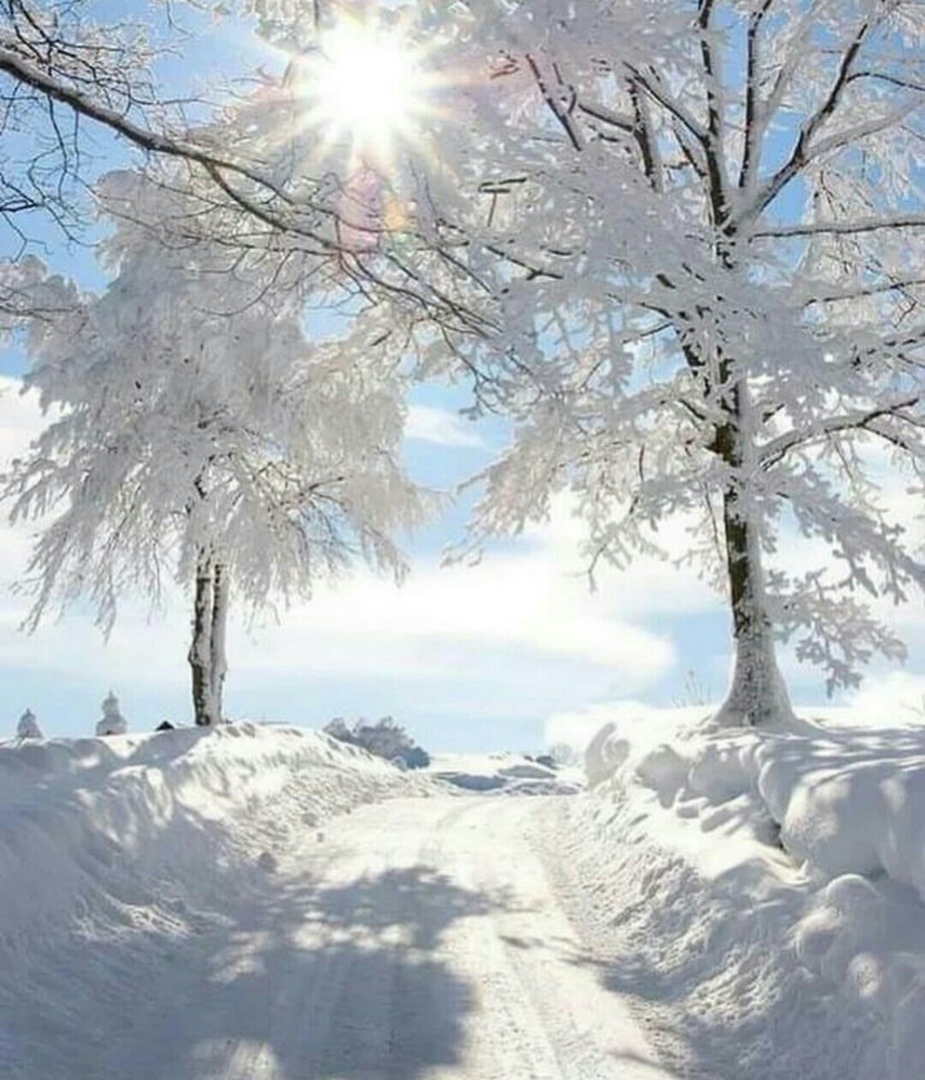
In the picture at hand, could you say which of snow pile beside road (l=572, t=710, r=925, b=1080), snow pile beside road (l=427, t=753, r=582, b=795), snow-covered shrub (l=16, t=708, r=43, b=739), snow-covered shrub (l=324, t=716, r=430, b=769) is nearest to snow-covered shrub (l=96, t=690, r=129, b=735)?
snow-covered shrub (l=16, t=708, r=43, b=739)

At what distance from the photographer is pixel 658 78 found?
1225 centimetres

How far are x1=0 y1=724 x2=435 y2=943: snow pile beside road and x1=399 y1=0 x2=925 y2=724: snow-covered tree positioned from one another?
166 inches

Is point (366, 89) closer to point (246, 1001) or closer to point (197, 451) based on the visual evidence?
point (246, 1001)

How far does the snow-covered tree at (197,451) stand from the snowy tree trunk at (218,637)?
0.11ft

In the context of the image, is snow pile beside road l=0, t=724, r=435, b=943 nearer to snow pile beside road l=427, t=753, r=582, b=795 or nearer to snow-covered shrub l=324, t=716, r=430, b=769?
snow pile beside road l=427, t=753, r=582, b=795

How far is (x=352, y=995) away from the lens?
590 centimetres

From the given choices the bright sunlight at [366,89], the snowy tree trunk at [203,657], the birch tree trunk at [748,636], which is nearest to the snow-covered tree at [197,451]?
the snowy tree trunk at [203,657]

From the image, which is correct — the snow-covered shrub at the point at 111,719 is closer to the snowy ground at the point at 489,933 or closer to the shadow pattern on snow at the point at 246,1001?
the snowy ground at the point at 489,933

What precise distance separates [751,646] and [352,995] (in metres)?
7.66

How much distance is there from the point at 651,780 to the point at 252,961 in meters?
6.27

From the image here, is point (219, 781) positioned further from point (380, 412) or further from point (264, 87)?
point (264, 87)

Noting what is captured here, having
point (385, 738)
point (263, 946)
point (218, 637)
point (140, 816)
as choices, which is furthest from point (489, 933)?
point (385, 738)

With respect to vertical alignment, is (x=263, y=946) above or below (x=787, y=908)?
below

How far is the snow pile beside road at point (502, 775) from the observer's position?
1063 inches
